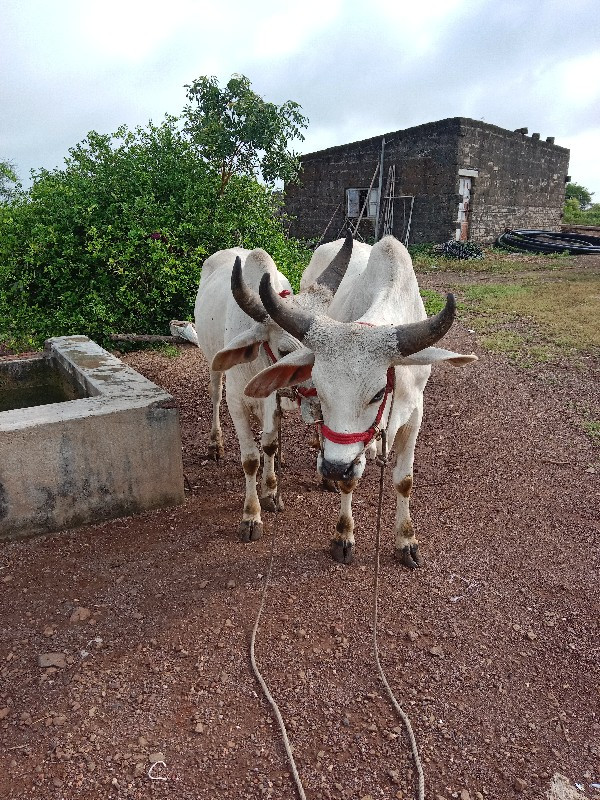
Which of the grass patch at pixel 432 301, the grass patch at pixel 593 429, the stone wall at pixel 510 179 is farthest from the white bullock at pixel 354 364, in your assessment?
the stone wall at pixel 510 179

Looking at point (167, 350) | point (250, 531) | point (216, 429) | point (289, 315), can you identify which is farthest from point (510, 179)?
point (289, 315)

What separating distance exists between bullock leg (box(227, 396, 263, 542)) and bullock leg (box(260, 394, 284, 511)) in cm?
11

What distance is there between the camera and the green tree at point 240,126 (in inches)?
346

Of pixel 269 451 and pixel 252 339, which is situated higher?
pixel 252 339

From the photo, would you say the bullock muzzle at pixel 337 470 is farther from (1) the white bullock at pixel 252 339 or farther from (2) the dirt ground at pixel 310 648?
(2) the dirt ground at pixel 310 648

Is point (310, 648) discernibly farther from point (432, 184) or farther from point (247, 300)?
point (432, 184)

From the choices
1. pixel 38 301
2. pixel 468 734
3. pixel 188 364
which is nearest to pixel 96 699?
pixel 468 734

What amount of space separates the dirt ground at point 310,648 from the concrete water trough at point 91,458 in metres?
0.15

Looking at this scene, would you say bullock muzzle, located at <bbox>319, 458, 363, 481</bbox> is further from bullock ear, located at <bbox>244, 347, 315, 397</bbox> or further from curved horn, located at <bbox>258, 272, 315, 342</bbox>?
curved horn, located at <bbox>258, 272, 315, 342</bbox>

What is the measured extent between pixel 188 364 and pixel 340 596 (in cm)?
465

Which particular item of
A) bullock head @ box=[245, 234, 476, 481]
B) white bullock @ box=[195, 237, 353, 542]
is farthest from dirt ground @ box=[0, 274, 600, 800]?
bullock head @ box=[245, 234, 476, 481]

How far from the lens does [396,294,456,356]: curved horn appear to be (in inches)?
91.4

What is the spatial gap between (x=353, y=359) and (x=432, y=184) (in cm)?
1441

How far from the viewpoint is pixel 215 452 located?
4.95 meters
